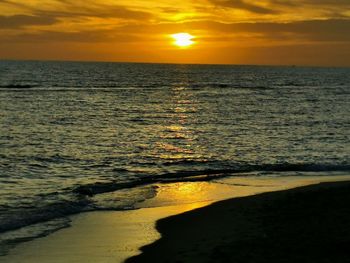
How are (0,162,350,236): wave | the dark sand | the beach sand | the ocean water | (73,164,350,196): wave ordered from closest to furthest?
the dark sand < the beach sand < (0,162,350,236): wave < the ocean water < (73,164,350,196): wave

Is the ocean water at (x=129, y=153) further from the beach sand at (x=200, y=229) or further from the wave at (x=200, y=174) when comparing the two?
the beach sand at (x=200, y=229)

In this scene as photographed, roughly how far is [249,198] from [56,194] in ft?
22.4

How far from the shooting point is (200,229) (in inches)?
574

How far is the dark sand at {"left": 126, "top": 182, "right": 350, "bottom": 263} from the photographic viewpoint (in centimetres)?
1171

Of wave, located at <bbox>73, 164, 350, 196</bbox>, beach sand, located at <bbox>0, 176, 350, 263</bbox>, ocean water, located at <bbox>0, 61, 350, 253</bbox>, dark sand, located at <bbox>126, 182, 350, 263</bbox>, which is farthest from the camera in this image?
wave, located at <bbox>73, 164, 350, 196</bbox>

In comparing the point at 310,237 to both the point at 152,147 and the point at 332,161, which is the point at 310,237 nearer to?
the point at 332,161

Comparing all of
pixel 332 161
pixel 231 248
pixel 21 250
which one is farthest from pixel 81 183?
pixel 332 161

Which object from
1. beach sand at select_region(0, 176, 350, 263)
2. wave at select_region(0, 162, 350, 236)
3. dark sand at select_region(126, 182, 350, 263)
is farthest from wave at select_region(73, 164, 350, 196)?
dark sand at select_region(126, 182, 350, 263)

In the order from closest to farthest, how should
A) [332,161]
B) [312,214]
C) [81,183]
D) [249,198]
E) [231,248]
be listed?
[231,248] < [312,214] < [249,198] < [81,183] < [332,161]

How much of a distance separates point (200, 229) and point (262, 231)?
1.73 meters

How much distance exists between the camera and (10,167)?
80.5 ft

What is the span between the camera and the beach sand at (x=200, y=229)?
1205 cm

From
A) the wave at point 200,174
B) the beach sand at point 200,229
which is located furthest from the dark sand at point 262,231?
the wave at point 200,174

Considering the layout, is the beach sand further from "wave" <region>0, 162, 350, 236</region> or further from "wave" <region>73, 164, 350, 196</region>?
"wave" <region>73, 164, 350, 196</region>
